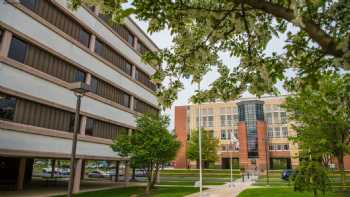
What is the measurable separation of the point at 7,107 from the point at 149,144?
10.6 metres

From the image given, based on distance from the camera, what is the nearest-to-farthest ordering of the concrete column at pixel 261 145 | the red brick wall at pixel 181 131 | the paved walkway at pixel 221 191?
the paved walkway at pixel 221 191
the concrete column at pixel 261 145
the red brick wall at pixel 181 131

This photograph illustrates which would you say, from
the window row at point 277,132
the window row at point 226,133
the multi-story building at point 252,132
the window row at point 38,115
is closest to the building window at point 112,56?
the window row at point 38,115

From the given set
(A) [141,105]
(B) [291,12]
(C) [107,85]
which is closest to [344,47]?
(B) [291,12]

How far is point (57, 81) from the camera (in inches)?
776

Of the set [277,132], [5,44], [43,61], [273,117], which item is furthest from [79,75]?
[277,132]

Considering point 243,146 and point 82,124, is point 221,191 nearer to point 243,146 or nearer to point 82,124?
point 82,124

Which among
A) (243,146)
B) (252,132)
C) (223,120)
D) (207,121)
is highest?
(223,120)

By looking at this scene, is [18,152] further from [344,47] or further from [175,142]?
[344,47]

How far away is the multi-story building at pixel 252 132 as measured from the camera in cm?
7100

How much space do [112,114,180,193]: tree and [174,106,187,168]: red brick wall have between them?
57277 millimetres

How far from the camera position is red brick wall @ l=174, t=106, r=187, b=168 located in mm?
80312

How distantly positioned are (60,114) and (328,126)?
826 inches

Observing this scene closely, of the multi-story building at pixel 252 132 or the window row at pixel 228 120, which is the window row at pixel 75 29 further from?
the window row at pixel 228 120

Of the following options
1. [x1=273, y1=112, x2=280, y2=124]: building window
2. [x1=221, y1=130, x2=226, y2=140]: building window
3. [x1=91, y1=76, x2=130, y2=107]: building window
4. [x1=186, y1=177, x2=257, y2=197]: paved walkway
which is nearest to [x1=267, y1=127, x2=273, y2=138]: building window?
[x1=273, y1=112, x2=280, y2=124]: building window
